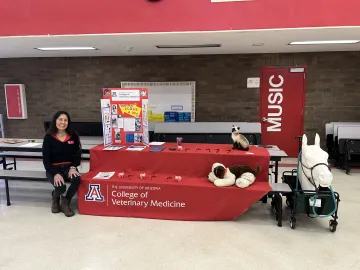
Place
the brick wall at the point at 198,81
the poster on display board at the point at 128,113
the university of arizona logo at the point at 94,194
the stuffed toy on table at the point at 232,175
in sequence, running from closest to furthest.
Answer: the stuffed toy on table at the point at 232,175 → the university of arizona logo at the point at 94,194 → the poster on display board at the point at 128,113 → the brick wall at the point at 198,81

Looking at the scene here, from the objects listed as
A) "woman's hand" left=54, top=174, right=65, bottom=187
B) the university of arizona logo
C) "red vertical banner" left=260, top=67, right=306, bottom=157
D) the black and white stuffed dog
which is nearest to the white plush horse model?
the black and white stuffed dog

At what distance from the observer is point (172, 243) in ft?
9.20

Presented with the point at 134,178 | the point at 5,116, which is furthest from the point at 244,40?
the point at 5,116

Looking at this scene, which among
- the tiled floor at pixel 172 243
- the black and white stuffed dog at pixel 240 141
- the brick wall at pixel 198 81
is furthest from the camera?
the brick wall at pixel 198 81

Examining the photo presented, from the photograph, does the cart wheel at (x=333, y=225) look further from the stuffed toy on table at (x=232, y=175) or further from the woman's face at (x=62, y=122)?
the woman's face at (x=62, y=122)

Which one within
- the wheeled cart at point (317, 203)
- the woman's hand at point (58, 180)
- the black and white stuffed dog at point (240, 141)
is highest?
the black and white stuffed dog at point (240, 141)

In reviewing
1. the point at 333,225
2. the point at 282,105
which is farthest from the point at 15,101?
the point at 333,225

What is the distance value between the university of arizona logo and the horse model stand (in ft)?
7.41

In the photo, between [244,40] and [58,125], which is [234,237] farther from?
[244,40]

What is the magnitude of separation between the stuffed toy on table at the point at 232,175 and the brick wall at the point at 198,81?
3.15m

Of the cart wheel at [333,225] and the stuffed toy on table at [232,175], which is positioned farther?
the stuffed toy on table at [232,175]

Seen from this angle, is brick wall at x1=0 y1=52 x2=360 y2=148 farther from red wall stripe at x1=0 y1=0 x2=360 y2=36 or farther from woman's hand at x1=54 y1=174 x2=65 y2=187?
woman's hand at x1=54 y1=174 x2=65 y2=187

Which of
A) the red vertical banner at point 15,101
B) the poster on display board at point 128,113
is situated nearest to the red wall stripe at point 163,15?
the poster on display board at point 128,113

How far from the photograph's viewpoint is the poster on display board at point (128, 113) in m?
3.78
